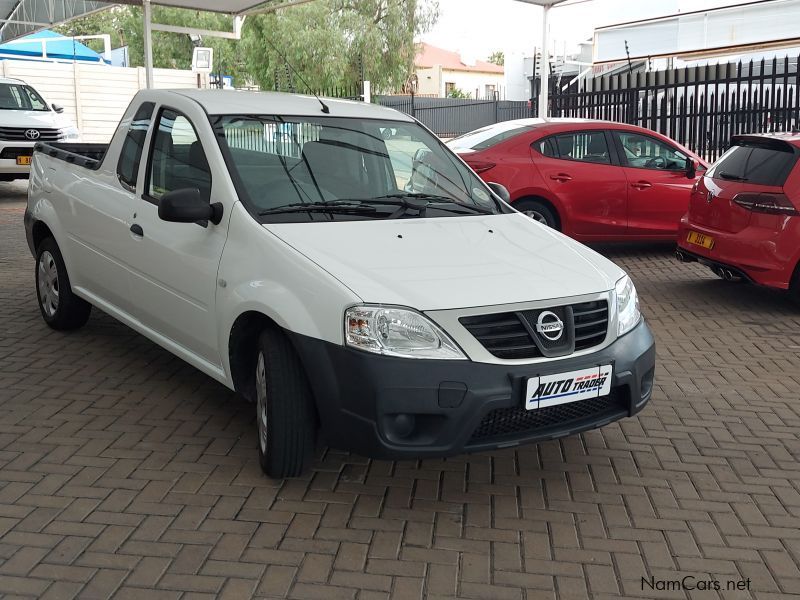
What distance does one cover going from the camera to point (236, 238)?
437 centimetres

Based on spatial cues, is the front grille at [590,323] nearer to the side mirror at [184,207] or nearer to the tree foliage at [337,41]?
the side mirror at [184,207]

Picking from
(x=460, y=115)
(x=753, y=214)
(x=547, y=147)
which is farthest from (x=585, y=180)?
(x=460, y=115)

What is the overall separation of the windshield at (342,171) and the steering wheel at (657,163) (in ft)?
18.1

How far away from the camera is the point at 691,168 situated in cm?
1045

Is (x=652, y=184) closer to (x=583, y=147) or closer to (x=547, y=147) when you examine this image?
(x=583, y=147)

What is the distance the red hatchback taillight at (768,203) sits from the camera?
7512 millimetres

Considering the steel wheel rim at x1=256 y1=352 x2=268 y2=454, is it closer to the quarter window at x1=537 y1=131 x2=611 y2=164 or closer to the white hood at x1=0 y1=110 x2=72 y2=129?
the quarter window at x1=537 y1=131 x2=611 y2=164

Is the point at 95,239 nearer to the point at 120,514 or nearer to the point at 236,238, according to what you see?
the point at 236,238

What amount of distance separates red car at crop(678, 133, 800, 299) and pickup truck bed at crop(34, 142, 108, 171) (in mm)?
4981

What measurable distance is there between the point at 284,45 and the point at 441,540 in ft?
130

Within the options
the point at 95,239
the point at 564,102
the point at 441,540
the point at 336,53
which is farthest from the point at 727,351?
the point at 336,53

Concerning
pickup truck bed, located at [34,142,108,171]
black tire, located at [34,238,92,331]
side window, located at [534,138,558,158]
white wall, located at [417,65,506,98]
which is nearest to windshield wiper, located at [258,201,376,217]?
pickup truck bed, located at [34,142,108,171]

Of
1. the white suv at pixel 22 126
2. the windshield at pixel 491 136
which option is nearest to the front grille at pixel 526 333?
the windshield at pixel 491 136

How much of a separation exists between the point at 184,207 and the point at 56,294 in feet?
9.01
